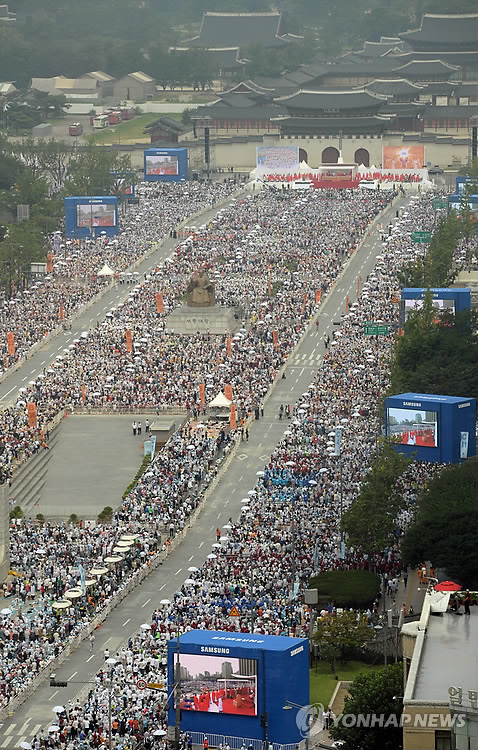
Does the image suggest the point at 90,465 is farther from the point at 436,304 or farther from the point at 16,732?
the point at 16,732

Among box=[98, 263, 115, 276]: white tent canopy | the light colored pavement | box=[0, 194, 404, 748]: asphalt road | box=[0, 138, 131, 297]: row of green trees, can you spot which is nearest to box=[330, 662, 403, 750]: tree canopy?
box=[0, 194, 404, 748]: asphalt road

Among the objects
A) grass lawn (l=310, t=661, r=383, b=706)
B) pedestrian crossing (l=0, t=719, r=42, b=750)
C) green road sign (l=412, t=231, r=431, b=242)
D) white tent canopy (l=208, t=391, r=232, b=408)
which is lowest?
pedestrian crossing (l=0, t=719, r=42, b=750)

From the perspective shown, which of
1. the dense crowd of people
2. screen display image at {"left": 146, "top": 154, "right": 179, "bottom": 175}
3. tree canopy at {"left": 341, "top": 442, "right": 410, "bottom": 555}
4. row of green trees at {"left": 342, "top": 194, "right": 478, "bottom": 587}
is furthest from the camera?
screen display image at {"left": 146, "top": 154, "right": 179, "bottom": 175}

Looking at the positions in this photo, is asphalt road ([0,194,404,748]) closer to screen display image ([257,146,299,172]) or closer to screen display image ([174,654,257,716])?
screen display image ([174,654,257,716])

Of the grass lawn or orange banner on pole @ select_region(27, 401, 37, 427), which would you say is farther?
orange banner on pole @ select_region(27, 401, 37, 427)

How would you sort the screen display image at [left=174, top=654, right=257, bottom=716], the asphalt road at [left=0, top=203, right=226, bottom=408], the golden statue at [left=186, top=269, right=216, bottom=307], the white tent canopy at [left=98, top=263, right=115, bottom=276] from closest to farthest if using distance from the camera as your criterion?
the screen display image at [left=174, top=654, right=257, bottom=716] < the asphalt road at [left=0, top=203, right=226, bottom=408] < the golden statue at [left=186, top=269, right=216, bottom=307] < the white tent canopy at [left=98, top=263, right=115, bottom=276]

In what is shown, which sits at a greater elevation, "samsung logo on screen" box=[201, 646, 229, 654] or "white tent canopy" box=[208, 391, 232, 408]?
"white tent canopy" box=[208, 391, 232, 408]

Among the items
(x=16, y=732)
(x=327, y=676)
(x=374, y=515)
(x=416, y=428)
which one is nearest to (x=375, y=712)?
(x=327, y=676)
